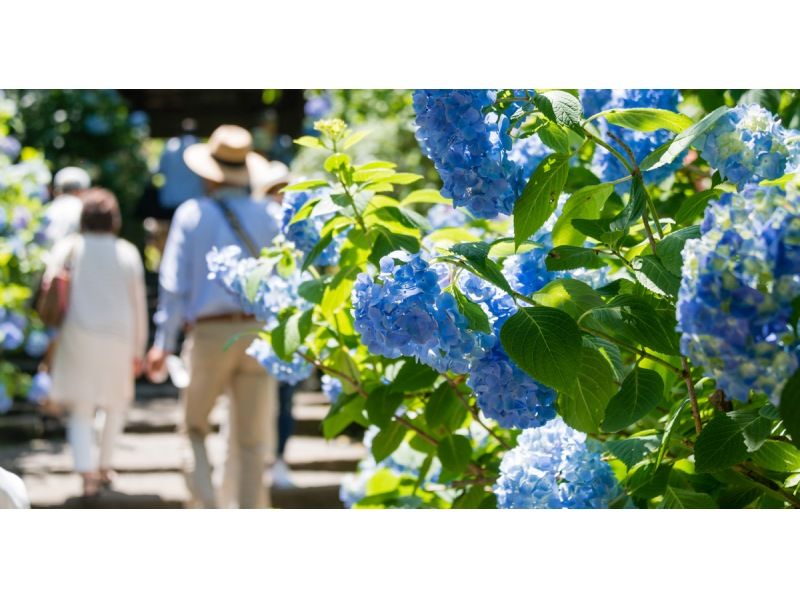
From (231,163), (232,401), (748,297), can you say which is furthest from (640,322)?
(231,163)

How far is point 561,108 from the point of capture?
1453mm

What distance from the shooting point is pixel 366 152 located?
8.33m

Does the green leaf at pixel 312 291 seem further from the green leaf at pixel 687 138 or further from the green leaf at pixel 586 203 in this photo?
the green leaf at pixel 687 138

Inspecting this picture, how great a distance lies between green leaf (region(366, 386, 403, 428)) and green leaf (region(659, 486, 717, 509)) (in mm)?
563

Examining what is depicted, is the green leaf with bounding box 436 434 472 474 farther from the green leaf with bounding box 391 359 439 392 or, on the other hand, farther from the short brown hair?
the short brown hair

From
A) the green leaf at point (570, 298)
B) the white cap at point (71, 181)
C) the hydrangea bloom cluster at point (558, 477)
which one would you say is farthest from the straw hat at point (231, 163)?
the green leaf at point (570, 298)

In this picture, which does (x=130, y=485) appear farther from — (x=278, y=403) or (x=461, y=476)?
(x=461, y=476)

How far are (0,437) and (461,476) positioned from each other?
667cm

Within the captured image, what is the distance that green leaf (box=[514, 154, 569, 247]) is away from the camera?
152 cm

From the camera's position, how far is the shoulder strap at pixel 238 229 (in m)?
4.98

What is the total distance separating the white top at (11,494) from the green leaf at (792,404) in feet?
5.19

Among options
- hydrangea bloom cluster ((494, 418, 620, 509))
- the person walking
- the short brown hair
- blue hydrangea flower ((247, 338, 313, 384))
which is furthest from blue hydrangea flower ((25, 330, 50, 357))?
hydrangea bloom cluster ((494, 418, 620, 509))

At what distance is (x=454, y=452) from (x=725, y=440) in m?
0.76

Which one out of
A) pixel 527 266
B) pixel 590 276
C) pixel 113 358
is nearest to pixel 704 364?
pixel 527 266
